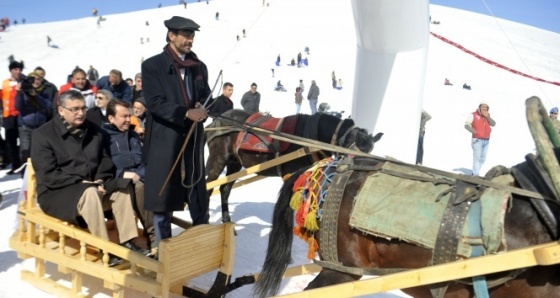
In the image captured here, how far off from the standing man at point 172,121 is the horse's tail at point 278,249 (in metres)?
0.89

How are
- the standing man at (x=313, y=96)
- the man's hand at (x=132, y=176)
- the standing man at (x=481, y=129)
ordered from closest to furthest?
the man's hand at (x=132, y=176)
the standing man at (x=481, y=129)
the standing man at (x=313, y=96)

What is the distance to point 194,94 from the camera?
12.4 ft

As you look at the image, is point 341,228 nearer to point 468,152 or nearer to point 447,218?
point 447,218

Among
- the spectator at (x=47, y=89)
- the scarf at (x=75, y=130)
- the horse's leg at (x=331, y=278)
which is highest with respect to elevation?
the spectator at (x=47, y=89)

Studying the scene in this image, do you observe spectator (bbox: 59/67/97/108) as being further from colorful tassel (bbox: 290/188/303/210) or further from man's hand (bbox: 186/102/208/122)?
colorful tassel (bbox: 290/188/303/210)

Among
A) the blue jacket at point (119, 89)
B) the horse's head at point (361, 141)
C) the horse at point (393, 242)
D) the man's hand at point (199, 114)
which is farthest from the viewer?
the blue jacket at point (119, 89)

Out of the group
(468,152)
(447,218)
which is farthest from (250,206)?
(468,152)

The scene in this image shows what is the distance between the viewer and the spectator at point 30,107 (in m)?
6.77

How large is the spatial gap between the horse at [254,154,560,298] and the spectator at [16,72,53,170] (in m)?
5.12

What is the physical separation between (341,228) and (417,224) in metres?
0.48

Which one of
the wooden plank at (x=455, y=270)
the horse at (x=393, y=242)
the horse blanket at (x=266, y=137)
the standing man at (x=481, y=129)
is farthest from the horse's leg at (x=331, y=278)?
the standing man at (x=481, y=129)

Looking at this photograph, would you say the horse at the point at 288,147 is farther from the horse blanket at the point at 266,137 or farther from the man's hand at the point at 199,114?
the man's hand at the point at 199,114

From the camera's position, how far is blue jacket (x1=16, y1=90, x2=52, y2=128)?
6785 mm

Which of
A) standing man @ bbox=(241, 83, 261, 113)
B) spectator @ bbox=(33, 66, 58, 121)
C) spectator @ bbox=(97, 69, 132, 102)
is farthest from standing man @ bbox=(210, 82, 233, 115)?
standing man @ bbox=(241, 83, 261, 113)
